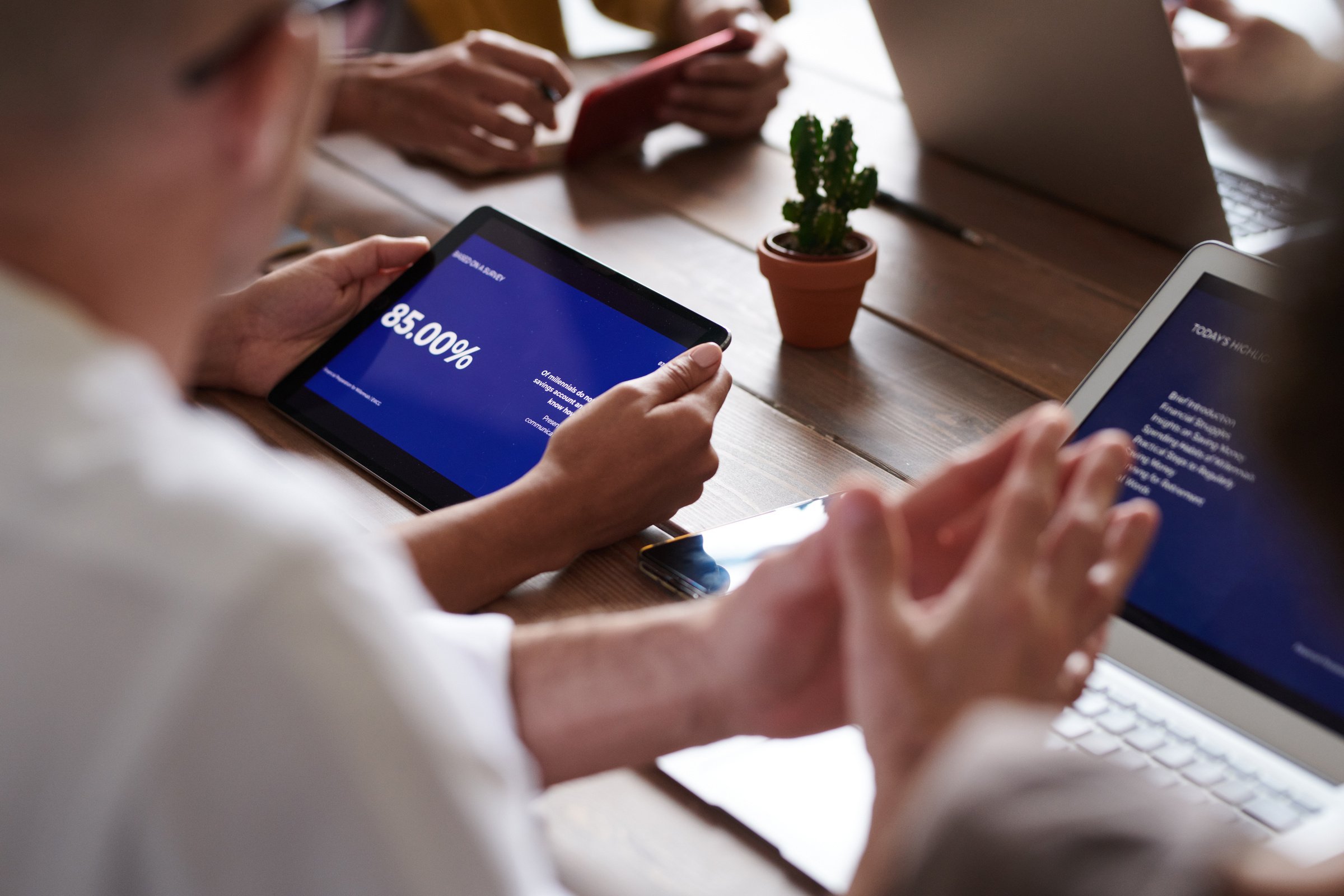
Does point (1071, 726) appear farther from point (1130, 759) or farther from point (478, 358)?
point (478, 358)

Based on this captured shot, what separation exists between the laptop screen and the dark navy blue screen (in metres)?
0.40

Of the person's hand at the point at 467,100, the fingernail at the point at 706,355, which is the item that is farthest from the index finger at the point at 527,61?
the fingernail at the point at 706,355

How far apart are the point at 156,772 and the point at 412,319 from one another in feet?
2.54

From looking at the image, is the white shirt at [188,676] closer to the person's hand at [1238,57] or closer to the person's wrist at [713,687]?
the person's wrist at [713,687]

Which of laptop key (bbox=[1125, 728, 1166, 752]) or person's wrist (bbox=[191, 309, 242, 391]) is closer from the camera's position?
laptop key (bbox=[1125, 728, 1166, 752])

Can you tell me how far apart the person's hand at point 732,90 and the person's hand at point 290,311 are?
2.15 feet

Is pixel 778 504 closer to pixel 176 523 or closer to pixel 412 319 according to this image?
pixel 412 319

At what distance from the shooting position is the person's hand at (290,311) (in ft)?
3.83

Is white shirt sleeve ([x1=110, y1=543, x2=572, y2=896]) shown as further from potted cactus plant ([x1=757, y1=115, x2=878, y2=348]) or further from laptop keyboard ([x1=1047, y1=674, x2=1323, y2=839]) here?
potted cactus plant ([x1=757, y1=115, x2=878, y2=348])

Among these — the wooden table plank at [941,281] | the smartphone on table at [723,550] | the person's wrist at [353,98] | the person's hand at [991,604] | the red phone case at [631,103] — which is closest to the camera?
the person's hand at [991,604]

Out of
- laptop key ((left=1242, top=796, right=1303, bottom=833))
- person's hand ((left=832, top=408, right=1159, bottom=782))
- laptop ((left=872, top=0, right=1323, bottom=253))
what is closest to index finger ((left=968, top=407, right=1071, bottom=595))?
person's hand ((left=832, top=408, right=1159, bottom=782))

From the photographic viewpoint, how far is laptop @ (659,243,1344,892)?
733 millimetres

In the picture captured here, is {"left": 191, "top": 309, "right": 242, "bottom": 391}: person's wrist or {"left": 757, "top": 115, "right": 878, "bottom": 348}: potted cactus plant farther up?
{"left": 757, "top": 115, "right": 878, "bottom": 348}: potted cactus plant

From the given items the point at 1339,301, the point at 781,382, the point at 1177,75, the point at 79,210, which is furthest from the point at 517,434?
the point at 1177,75
